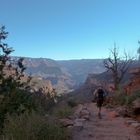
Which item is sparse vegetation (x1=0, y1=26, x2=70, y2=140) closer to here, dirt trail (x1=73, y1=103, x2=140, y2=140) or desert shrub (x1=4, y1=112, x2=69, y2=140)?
desert shrub (x1=4, y1=112, x2=69, y2=140)

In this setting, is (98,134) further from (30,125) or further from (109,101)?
(109,101)

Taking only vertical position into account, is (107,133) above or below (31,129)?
below

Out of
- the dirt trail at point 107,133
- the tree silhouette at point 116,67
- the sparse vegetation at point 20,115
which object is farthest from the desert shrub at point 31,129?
the tree silhouette at point 116,67

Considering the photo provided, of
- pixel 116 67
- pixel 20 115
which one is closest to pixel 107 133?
pixel 20 115

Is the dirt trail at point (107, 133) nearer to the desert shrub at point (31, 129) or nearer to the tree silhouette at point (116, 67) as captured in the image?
the desert shrub at point (31, 129)

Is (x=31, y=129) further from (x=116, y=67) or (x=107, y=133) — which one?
(x=116, y=67)

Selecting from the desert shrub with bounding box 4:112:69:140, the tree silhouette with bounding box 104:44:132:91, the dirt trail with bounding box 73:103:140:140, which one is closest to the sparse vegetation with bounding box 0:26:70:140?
the desert shrub with bounding box 4:112:69:140

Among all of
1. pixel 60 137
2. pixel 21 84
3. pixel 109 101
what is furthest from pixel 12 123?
pixel 109 101

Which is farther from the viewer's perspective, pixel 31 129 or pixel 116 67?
pixel 116 67

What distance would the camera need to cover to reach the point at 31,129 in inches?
434

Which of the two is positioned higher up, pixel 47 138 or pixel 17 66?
pixel 17 66

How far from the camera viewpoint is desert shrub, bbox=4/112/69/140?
10.8 metres

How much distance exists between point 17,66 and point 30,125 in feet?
26.7

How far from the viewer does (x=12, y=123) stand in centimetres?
1127
